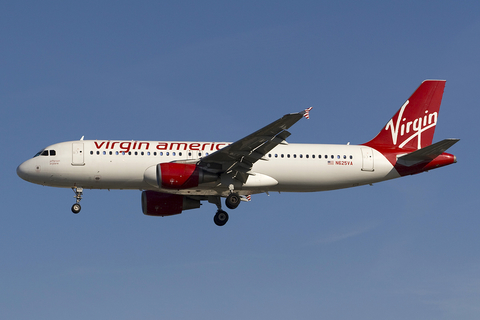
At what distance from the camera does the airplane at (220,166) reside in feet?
127

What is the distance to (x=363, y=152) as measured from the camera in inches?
1666

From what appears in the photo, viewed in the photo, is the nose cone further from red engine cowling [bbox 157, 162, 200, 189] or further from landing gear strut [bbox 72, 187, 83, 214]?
red engine cowling [bbox 157, 162, 200, 189]

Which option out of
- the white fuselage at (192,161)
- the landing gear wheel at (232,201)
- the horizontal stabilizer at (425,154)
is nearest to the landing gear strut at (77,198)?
the white fuselage at (192,161)

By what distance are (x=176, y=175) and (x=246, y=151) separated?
13.5 ft

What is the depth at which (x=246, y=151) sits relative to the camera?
38.2 meters

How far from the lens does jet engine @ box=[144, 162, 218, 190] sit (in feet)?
125

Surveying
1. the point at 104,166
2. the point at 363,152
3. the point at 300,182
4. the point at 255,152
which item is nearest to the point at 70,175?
the point at 104,166

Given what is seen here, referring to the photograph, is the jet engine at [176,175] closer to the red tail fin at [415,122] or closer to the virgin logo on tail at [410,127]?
the red tail fin at [415,122]

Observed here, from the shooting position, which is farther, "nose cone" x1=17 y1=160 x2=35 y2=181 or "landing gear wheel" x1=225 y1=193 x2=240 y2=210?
"landing gear wheel" x1=225 y1=193 x2=240 y2=210

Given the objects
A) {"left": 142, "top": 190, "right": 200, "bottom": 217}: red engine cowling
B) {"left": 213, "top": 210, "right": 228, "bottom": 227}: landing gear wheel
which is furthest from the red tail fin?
{"left": 142, "top": 190, "right": 200, "bottom": 217}: red engine cowling

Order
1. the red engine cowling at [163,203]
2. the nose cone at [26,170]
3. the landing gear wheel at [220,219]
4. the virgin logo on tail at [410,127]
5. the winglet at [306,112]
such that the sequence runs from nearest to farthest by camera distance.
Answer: the winglet at [306,112]
the nose cone at [26,170]
the landing gear wheel at [220,219]
the red engine cowling at [163,203]
the virgin logo on tail at [410,127]

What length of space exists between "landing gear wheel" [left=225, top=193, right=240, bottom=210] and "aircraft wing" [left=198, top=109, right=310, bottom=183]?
3.37 feet

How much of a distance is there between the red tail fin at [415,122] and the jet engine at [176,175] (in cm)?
1168

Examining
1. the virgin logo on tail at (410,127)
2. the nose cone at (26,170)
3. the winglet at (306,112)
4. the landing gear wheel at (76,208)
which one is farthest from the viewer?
the virgin logo on tail at (410,127)
